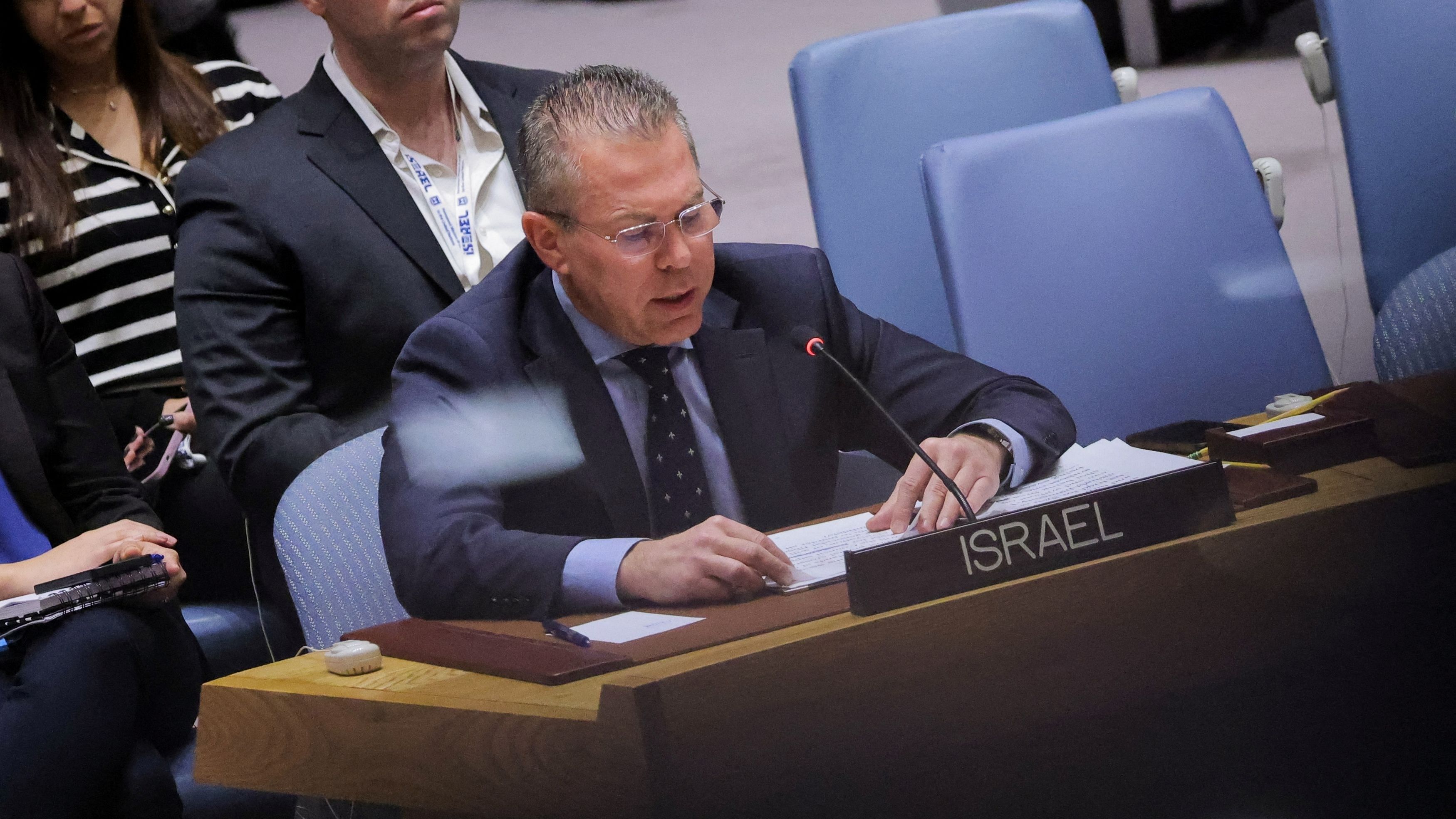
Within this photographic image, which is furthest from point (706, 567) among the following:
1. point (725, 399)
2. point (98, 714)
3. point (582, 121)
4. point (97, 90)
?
point (97, 90)

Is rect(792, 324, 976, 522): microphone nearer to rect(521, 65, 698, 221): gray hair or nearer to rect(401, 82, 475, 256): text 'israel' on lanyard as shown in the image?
rect(521, 65, 698, 221): gray hair

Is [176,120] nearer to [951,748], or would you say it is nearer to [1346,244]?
[951,748]

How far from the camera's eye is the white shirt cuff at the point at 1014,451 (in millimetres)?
1169

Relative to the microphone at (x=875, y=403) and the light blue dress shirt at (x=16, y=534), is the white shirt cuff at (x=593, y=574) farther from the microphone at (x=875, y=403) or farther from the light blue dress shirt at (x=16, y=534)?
the light blue dress shirt at (x=16, y=534)

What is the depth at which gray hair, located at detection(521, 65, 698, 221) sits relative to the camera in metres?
1.21

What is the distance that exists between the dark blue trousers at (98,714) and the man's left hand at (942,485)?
1.95 ft

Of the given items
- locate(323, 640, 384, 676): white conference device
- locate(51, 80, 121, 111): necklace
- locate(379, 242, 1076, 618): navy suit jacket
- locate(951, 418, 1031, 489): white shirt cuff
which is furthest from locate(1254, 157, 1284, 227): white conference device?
locate(51, 80, 121, 111): necklace

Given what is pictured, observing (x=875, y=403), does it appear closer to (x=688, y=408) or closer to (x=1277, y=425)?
(x=688, y=408)

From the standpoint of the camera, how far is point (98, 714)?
1.22m

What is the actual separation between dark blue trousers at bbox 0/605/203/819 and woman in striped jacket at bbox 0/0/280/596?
0.16 meters

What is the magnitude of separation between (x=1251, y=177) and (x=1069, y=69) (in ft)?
1.09

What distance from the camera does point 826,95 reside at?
1.73 metres

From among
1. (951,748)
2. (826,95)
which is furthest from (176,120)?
(951,748)

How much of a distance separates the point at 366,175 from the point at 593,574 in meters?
0.59
